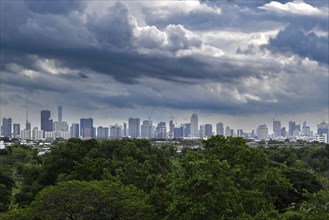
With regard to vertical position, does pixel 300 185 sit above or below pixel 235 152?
below

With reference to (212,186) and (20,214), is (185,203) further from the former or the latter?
(20,214)

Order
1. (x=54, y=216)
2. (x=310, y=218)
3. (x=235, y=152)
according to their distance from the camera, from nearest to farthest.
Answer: (x=310, y=218)
(x=54, y=216)
(x=235, y=152)

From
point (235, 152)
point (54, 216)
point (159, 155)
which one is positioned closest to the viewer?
point (54, 216)

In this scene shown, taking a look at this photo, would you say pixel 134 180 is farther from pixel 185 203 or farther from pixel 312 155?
pixel 312 155

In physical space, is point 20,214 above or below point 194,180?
below

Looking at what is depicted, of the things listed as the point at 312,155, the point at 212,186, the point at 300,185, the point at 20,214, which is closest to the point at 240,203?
the point at 212,186

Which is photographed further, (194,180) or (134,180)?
(134,180)

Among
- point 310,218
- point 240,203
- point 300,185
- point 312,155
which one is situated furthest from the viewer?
point 312,155

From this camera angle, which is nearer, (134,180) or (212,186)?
(212,186)

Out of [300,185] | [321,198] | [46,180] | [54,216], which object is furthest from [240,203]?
[46,180]
